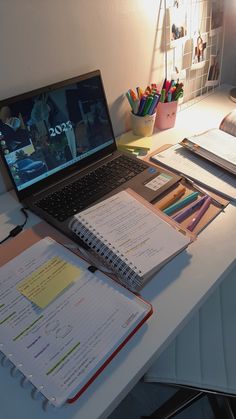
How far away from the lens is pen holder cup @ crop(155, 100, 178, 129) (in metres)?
1.07

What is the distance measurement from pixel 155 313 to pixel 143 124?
0.68 metres

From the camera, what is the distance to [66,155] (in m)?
0.87

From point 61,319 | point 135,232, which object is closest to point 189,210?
point 135,232

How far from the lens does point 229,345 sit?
74cm

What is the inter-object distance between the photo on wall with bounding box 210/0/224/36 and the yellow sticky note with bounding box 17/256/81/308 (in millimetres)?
1117

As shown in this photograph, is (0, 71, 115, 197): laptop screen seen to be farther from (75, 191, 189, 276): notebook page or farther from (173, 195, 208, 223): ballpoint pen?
(173, 195, 208, 223): ballpoint pen

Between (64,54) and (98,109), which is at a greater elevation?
(64,54)

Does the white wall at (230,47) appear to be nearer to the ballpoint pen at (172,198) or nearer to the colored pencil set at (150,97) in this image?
the colored pencil set at (150,97)

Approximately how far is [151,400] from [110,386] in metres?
0.77

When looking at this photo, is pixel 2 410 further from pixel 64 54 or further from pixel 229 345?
pixel 64 54

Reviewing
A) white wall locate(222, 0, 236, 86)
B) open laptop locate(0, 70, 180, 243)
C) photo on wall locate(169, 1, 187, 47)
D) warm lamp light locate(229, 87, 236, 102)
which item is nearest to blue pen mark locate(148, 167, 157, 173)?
open laptop locate(0, 70, 180, 243)

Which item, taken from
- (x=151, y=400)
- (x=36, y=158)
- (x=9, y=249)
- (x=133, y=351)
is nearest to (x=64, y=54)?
(x=36, y=158)

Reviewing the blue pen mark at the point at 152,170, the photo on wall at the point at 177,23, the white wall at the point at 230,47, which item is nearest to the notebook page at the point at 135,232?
the blue pen mark at the point at 152,170

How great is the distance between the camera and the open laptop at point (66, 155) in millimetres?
760
